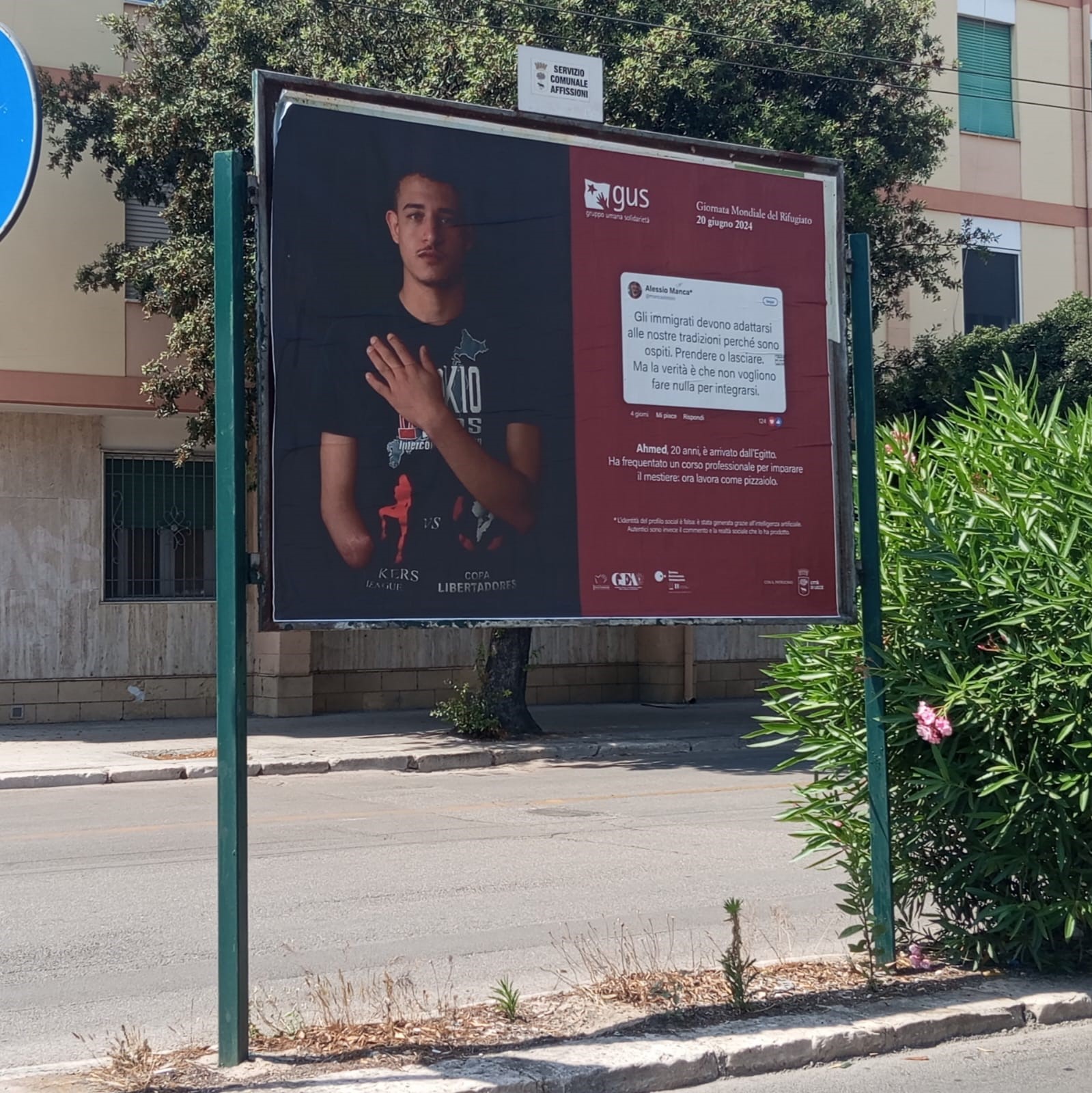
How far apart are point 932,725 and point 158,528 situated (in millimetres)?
15303

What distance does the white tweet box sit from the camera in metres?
5.64

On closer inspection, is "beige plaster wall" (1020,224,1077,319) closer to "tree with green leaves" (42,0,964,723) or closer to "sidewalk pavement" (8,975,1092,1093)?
"tree with green leaves" (42,0,964,723)

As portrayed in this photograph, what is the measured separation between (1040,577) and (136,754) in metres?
11.9

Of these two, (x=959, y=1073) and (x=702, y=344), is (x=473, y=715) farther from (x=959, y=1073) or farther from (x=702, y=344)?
(x=959, y=1073)

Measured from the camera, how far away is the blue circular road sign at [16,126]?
3.96 metres

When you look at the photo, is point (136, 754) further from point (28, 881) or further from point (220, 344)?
point (220, 344)

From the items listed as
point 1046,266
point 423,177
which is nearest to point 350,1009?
point 423,177

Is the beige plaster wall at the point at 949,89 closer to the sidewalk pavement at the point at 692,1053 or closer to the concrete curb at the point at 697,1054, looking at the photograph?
the sidewalk pavement at the point at 692,1053

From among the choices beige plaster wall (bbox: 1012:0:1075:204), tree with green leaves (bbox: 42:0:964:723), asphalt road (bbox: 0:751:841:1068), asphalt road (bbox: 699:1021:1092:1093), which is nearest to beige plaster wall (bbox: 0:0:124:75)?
tree with green leaves (bbox: 42:0:964:723)

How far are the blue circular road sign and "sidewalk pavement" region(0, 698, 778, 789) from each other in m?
9.68

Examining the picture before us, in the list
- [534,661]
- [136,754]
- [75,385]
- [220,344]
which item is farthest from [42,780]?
[220,344]

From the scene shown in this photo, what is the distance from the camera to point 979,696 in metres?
5.41

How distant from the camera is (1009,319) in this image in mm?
25422

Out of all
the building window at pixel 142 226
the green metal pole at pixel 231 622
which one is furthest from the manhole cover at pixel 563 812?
the building window at pixel 142 226
